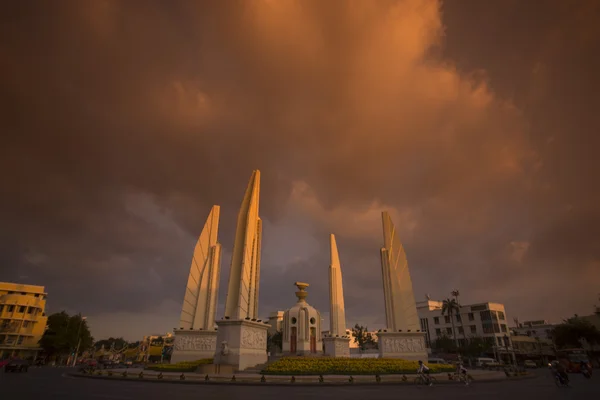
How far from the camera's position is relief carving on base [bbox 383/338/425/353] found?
90.2 feet

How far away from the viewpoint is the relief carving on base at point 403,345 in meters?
27.5

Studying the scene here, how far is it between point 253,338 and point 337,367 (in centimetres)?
603

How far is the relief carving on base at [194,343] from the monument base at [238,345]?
9.58 m

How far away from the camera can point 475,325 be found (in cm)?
6662

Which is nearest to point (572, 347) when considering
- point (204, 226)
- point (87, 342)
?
point (204, 226)

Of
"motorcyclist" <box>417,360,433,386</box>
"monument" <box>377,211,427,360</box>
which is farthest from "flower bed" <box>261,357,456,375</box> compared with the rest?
"monument" <box>377,211,427,360</box>

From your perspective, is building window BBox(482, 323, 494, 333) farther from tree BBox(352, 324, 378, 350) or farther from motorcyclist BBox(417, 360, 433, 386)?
motorcyclist BBox(417, 360, 433, 386)

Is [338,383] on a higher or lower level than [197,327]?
lower

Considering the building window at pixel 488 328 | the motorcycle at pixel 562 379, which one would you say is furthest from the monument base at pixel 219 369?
the building window at pixel 488 328

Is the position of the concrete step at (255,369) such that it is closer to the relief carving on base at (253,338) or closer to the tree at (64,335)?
the relief carving on base at (253,338)

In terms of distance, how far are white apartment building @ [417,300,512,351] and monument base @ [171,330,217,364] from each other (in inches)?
2072

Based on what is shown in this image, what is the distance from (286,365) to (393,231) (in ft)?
57.4

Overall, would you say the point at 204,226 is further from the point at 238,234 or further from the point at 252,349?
the point at 252,349

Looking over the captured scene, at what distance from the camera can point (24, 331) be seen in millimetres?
51000
